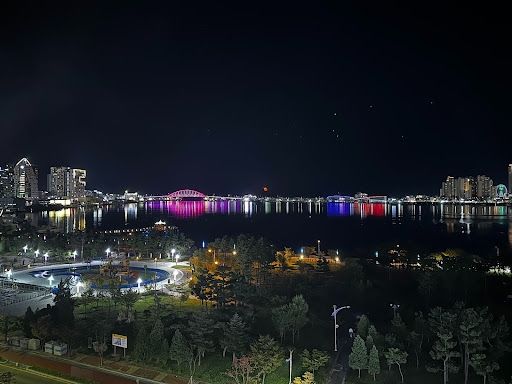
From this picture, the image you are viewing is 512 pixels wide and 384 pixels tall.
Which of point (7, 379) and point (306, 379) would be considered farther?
point (306, 379)

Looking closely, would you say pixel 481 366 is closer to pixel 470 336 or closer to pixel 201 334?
pixel 470 336

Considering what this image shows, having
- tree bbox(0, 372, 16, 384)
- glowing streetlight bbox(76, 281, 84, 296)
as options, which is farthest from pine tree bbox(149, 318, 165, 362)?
glowing streetlight bbox(76, 281, 84, 296)

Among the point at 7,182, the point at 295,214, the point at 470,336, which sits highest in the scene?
the point at 7,182

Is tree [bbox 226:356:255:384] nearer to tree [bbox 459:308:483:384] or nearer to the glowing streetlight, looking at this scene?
tree [bbox 459:308:483:384]

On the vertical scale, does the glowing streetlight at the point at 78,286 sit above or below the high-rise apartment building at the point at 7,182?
below

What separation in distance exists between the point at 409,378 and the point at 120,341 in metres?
4.96

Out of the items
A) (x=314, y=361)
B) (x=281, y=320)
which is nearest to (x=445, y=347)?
(x=314, y=361)

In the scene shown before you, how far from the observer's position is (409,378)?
7742mm

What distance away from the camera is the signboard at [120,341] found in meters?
8.22

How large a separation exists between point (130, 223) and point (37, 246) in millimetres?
21750

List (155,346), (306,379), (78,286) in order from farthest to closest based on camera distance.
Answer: (78,286) → (155,346) → (306,379)

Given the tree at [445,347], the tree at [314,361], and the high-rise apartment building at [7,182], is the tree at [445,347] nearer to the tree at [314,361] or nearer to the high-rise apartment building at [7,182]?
the tree at [314,361]

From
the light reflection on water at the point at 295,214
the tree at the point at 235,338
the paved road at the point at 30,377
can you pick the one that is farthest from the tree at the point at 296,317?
the light reflection on water at the point at 295,214

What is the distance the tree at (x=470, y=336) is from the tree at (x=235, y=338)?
3.60 m
